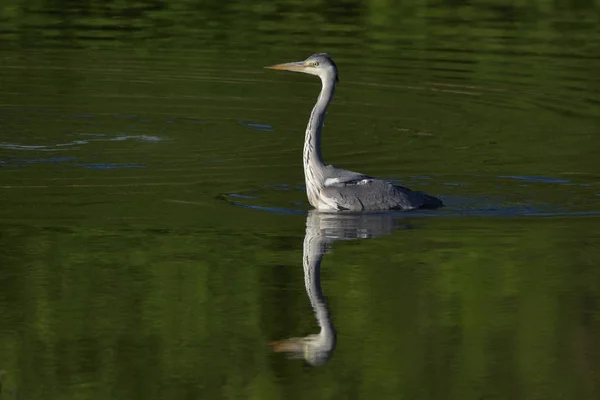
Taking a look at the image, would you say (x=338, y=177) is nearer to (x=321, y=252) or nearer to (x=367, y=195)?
(x=367, y=195)

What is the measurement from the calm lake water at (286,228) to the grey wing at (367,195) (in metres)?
0.15

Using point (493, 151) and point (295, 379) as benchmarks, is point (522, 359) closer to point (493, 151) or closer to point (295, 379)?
point (295, 379)

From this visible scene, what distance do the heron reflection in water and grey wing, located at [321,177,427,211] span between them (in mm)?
95

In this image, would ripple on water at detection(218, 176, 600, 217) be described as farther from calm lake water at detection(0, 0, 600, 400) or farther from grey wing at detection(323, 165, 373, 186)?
grey wing at detection(323, 165, 373, 186)

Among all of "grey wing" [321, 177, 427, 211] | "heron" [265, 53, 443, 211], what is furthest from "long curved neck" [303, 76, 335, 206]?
"grey wing" [321, 177, 427, 211]

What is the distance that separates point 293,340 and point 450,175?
6527mm

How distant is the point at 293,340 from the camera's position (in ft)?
35.3

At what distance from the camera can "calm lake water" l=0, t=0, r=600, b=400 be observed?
10.3 metres

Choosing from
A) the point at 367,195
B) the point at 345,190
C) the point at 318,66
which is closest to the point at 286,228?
the point at 345,190

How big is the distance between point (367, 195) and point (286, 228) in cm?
88

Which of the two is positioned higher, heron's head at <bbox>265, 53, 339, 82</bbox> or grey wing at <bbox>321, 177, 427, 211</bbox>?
heron's head at <bbox>265, 53, 339, 82</bbox>

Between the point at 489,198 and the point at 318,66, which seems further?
the point at 489,198

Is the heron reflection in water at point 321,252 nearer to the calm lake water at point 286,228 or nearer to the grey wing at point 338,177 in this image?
the calm lake water at point 286,228

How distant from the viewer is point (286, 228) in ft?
46.9
